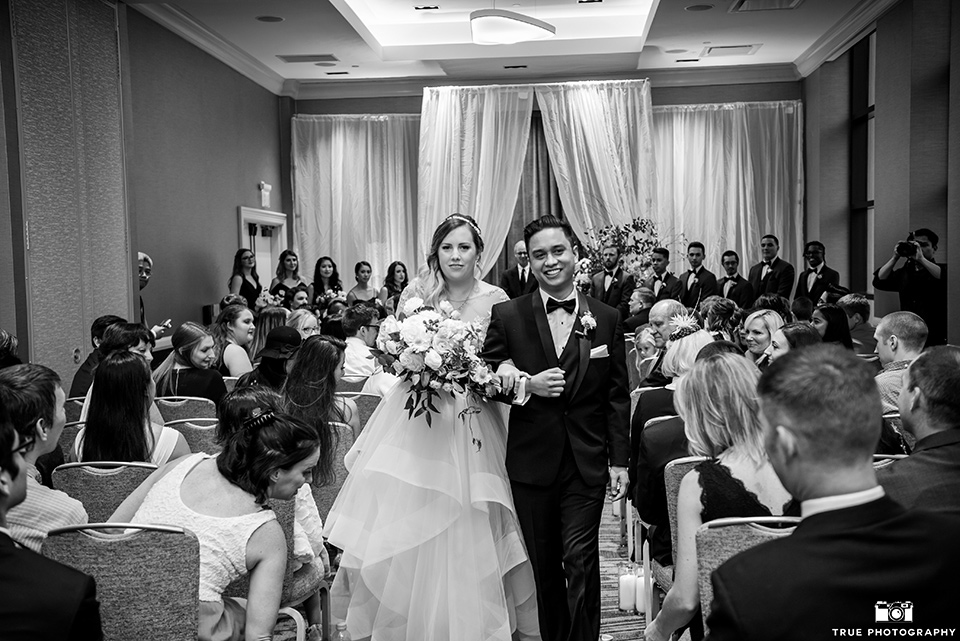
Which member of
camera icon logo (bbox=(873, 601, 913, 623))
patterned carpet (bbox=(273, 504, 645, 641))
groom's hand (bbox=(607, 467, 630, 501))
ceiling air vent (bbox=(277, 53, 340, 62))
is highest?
ceiling air vent (bbox=(277, 53, 340, 62))

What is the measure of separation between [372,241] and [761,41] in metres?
5.75

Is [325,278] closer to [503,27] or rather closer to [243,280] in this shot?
[243,280]

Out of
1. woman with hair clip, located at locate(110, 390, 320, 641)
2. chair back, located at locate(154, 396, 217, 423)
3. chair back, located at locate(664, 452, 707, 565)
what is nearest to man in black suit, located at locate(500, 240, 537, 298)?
chair back, located at locate(154, 396, 217, 423)

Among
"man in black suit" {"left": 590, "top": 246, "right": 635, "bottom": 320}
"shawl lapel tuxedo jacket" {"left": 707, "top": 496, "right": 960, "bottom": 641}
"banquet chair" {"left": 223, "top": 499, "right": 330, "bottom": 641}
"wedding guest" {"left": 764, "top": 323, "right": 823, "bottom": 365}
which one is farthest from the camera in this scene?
"man in black suit" {"left": 590, "top": 246, "right": 635, "bottom": 320}

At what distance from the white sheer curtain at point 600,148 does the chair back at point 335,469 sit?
8.43 metres

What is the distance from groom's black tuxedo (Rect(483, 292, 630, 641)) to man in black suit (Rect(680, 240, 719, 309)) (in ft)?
23.8

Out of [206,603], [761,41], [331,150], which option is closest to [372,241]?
[331,150]

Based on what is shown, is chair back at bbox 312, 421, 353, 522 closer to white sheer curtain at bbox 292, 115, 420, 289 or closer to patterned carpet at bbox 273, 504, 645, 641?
patterned carpet at bbox 273, 504, 645, 641

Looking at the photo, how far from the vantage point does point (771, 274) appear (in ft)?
A: 35.6

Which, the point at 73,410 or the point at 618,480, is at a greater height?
the point at 73,410

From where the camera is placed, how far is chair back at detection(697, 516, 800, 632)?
2029mm

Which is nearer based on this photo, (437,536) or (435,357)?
(435,357)

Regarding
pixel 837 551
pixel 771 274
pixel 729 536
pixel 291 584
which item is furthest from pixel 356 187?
pixel 837 551

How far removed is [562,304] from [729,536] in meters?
1.44
